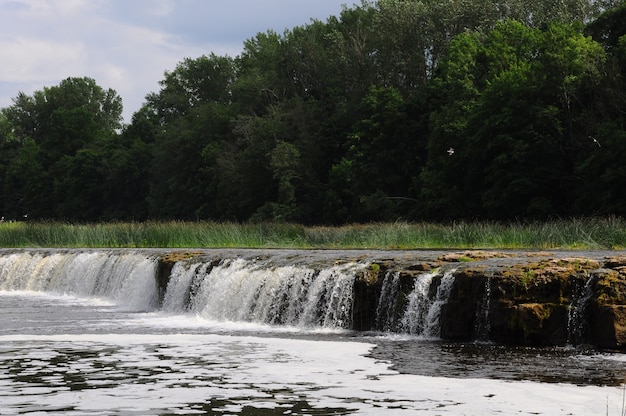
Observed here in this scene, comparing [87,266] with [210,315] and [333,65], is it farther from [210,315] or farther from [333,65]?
[333,65]

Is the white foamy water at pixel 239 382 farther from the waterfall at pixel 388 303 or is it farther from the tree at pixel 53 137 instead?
the tree at pixel 53 137

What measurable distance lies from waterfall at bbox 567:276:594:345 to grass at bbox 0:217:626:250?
37.8 ft

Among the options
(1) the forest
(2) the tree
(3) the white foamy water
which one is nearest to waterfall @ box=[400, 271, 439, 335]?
(3) the white foamy water

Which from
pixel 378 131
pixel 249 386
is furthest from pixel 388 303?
pixel 378 131

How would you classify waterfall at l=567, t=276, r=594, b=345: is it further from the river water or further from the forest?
the forest

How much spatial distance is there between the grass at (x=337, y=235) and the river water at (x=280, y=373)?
11644mm

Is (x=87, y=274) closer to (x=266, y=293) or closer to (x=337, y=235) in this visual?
(x=337, y=235)

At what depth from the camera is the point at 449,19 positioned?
69.1m

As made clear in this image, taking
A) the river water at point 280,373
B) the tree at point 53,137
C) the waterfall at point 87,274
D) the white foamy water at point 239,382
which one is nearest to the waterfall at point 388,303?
the river water at point 280,373

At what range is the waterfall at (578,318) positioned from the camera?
17531 millimetres

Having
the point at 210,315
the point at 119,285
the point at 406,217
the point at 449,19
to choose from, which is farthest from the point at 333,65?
the point at 210,315

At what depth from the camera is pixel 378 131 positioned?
6500cm

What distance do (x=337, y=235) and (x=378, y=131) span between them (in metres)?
27.7

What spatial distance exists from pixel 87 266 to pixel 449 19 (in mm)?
41111
